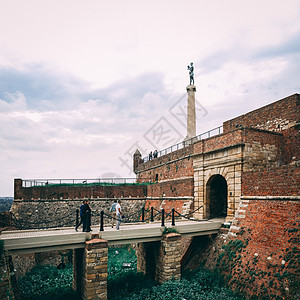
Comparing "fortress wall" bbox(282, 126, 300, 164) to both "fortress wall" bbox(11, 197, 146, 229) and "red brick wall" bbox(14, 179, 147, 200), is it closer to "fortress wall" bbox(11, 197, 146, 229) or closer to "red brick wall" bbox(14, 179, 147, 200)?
"fortress wall" bbox(11, 197, 146, 229)

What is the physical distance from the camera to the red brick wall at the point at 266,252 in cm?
838

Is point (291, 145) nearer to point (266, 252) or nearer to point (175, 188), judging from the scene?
point (266, 252)

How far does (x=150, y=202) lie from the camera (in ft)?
77.9

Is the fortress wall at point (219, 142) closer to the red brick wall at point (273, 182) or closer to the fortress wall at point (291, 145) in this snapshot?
the red brick wall at point (273, 182)

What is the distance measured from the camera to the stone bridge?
9.38 metres

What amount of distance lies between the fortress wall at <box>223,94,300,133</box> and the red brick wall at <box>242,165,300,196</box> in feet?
14.1

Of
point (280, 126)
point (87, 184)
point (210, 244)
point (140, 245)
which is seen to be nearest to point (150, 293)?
point (140, 245)

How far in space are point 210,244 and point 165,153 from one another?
15642 mm

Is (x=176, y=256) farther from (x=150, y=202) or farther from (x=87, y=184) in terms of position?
(x=87, y=184)

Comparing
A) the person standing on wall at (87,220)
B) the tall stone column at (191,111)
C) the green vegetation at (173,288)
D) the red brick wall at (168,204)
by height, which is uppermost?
the tall stone column at (191,111)

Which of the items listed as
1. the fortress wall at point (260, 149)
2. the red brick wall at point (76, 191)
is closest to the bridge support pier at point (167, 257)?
the fortress wall at point (260, 149)

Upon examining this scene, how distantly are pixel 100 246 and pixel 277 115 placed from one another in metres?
11.6

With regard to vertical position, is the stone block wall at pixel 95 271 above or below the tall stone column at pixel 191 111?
below

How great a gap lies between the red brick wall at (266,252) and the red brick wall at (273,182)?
1.30 ft
